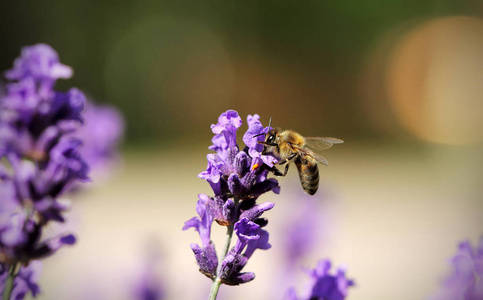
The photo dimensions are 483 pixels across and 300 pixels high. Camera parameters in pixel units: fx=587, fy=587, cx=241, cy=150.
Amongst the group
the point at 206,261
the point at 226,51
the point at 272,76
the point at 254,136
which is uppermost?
the point at 226,51

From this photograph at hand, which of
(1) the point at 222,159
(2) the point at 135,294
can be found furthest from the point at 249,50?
(1) the point at 222,159

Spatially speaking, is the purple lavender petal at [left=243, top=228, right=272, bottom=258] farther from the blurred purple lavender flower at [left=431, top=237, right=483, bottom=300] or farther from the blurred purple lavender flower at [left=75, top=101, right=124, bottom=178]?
the blurred purple lavender flower at [left=75, top=101, right=124, bottom=178]

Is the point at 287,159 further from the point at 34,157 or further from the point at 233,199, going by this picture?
the point at 34,157

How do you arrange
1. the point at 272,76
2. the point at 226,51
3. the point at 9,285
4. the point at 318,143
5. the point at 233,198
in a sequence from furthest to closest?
1. the point at 226,51
2. the point at 272,76
3. the point at 318,143
4. the point at 233,198
5. the point at 9,285

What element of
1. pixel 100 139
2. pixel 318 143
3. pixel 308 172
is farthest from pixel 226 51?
pixel 308 172

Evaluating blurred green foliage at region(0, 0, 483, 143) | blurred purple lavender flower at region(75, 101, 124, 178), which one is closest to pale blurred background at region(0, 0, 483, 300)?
blurred green foliage at region(0, 0, 483, 143)

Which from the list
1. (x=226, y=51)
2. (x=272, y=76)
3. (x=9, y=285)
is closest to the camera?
(x=9, y=285)

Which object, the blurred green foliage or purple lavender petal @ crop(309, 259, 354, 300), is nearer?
purple lavender petal @ crop(309, 259, 354, 300)
